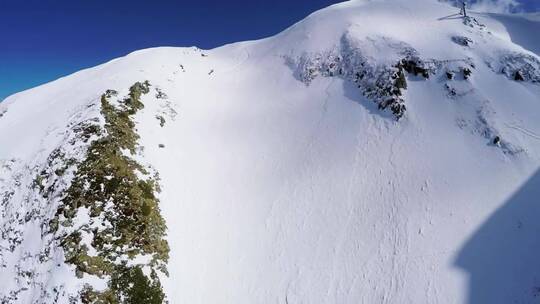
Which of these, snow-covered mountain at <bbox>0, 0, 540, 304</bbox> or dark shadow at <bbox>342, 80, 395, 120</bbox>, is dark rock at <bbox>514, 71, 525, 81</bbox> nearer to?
snow-covered mountain at <bbox>0, 0, 540, 304</bbox>

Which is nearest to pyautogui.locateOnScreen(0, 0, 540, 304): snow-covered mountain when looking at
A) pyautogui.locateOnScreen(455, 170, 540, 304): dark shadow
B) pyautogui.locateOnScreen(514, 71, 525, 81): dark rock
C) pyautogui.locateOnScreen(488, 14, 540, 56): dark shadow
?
pyautogui.locateOnScreen(455, 170, 540, 304): dark shadow

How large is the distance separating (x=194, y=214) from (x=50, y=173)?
6948mm

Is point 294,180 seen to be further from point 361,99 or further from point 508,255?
point 508,255

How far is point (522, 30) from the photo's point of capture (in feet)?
114

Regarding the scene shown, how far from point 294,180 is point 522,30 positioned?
29.2 meters

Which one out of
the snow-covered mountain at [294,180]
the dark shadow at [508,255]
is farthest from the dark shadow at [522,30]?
the dark shadow at [508,255]

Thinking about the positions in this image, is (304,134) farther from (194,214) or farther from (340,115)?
(194,214)

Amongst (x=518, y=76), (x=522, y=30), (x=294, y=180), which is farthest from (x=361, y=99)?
(x=522, y=30)

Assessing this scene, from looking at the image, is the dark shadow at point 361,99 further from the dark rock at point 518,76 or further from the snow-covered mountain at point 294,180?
the dark rock at point 518,76

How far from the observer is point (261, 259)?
1698 centimetres

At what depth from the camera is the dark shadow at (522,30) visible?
106 ft

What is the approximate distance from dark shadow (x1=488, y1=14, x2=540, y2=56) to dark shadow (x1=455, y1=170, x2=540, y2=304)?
20191 millimetres

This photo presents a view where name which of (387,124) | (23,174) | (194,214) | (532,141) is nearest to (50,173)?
(23,174)

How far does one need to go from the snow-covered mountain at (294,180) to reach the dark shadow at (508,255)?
0.20 feet
